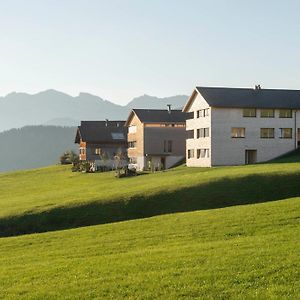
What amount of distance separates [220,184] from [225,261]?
88.5ft

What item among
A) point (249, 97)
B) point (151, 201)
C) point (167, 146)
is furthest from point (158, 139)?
point (151, 201)

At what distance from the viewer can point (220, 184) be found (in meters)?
45.5

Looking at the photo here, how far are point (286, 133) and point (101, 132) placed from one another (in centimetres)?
4165

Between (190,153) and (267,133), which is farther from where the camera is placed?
(190,153)

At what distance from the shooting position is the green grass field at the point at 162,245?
16.5 meters

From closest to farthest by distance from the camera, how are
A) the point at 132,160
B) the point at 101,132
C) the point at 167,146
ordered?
the point at 167,146 < the point at 132,160 < the point at 101,132

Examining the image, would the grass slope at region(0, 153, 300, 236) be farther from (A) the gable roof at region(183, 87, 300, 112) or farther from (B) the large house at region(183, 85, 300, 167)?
(A) the gable roof at region(183, 87, 300, 112)

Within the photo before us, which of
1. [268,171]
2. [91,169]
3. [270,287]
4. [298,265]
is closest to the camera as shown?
[270,287]

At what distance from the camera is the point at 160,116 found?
298 feet

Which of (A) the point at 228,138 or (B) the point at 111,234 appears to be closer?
(B) the point at 111,234

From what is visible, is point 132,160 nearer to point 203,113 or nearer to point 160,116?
point 160,116

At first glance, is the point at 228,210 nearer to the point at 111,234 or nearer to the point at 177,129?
the point at 111,234

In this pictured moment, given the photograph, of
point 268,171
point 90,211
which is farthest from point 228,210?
point 268,171

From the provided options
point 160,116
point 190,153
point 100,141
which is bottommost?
point 190,153
